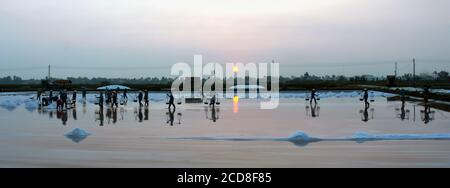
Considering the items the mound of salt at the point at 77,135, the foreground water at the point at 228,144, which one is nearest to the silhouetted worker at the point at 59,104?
the foreground water at the point at 228,144

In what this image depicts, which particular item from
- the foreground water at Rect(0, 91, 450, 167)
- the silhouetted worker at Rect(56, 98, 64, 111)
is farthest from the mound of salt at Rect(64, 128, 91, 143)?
the silhouetted worker at Rect(56, 98, 64, 111)

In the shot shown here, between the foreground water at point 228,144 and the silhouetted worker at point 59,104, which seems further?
the silhouetted worker at point 59,104

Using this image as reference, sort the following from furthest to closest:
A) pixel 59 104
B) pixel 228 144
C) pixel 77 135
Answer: pixel 59 104, pixel 77 135, pixel 228 144

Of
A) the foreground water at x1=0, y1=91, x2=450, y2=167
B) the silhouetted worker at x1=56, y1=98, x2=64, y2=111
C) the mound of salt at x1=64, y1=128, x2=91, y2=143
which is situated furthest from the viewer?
the silhouetted worker at x1=56, y1=98, x2=64, y2=111

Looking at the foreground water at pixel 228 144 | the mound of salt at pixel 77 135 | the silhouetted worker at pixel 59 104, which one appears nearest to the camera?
the foreground water at pixel 228 144

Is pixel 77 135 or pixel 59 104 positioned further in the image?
pixel 59 104

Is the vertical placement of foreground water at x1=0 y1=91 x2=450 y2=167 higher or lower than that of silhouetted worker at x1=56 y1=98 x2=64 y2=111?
lower

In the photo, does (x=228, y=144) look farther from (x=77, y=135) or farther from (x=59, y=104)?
(x=59, y=104)

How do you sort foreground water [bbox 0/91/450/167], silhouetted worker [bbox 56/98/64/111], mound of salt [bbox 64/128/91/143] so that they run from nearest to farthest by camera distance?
1. foreground water [bbox 0/91/450/167]
2. mound of salt [bbox 64/128/91/143]
3. silhouetted worker [bbox 56/98/64/111]

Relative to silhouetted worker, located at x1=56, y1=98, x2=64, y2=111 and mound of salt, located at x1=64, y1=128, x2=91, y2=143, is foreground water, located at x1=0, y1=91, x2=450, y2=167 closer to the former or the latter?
mound of salt, located at x1=64, y1=128, x2=91, y2=143

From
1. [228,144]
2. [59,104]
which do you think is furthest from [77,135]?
[59,104]

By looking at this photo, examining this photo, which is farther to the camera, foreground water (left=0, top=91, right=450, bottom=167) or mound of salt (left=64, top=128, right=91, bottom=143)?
mound of salt (left=64, top=128, right=91, bottom=143)

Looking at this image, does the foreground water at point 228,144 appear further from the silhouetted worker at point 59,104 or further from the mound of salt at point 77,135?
the silhouetted worker at point 59,104
